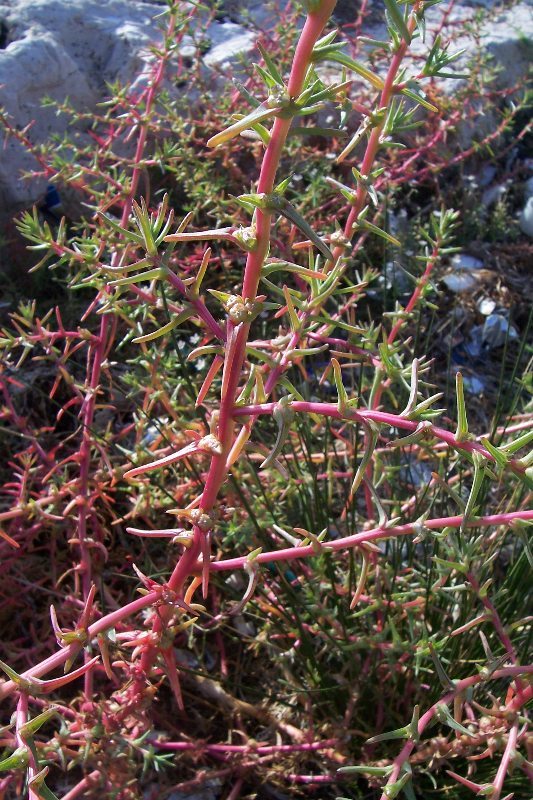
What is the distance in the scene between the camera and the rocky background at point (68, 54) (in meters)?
2.18

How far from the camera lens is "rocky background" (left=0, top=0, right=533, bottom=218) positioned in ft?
7.16

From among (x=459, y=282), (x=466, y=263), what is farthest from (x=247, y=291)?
(x=466, y=263)

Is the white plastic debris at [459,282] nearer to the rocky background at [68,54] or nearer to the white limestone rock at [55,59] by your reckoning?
the rocky background at [68,54]

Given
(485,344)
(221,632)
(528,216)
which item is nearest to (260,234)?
(221,632)

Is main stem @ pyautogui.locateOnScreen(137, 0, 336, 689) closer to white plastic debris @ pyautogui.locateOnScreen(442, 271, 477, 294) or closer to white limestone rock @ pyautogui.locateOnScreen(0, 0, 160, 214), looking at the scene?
white limestone rock @ pyautogui.locateOnScreen(0, 0, 160, 214)

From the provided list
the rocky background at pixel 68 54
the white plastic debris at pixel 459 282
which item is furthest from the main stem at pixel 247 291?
the white plastic debris at pixel 459 282

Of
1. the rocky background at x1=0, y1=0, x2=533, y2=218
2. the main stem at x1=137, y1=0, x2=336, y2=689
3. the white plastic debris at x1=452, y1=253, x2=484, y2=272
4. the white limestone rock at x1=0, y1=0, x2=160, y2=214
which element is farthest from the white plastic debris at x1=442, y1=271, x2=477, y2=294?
the main stem at x1=137, y1=0, x2=336, y2=689

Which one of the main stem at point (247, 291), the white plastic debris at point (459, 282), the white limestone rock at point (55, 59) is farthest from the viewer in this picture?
the white plastic debris at point (459, 282)

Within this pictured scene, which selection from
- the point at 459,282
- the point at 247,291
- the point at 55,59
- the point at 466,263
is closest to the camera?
the point at 247,291

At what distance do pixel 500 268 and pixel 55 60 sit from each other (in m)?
1.58

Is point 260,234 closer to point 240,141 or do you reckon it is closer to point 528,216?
point 240,141

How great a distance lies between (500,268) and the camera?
2.57 m

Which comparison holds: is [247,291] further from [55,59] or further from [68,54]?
[68,54]

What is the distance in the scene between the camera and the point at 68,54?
94.2 inches
